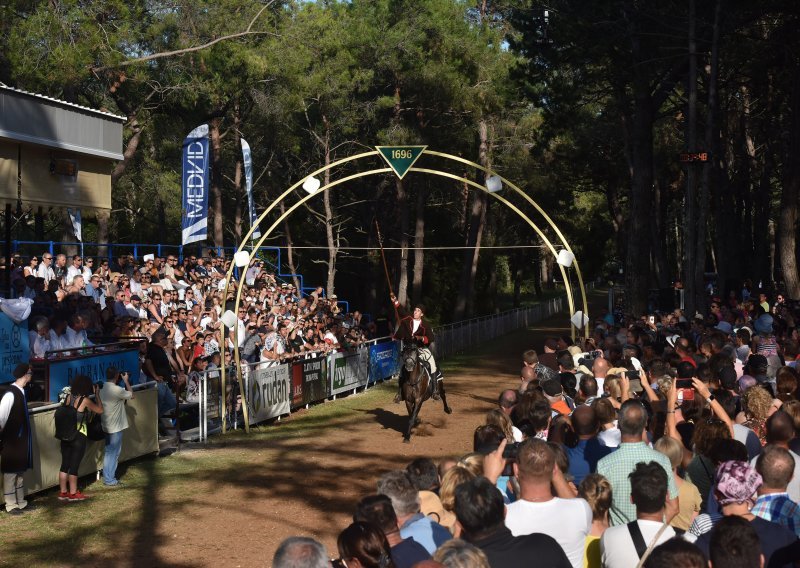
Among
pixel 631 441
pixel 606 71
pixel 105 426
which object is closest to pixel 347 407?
pixel 105 426

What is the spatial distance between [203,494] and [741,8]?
19.3 m

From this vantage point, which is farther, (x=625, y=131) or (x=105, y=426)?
(x=625, y=131)

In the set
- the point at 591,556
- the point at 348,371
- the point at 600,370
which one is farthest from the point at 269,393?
the point at 591,556

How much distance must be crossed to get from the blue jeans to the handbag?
0.70 feet

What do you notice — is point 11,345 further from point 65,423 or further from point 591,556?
point 591,556

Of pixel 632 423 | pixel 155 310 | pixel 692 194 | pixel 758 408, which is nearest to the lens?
pixel 632 423

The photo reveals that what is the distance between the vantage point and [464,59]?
42312 mm

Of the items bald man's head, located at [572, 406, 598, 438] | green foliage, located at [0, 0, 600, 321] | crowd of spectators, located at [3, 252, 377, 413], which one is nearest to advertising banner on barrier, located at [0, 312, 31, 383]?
crowd of spectators, located at [3, 252, 377, 413]

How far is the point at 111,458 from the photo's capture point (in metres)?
14.5

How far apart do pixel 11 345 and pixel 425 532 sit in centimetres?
1111

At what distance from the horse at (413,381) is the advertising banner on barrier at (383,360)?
8840 millimetres

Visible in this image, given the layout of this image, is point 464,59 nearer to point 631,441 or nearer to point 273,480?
point 273,480

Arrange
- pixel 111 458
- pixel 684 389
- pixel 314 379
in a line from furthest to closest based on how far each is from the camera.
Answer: pixel 314 379
pixel 111 458
pixel 684 389

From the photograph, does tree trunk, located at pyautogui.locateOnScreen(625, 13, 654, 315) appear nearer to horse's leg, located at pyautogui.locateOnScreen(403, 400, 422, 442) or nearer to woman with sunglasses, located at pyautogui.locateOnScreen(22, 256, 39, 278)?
horse's leg, located at pyautogui.locateOnScreen(403, 400, 422, 442)
